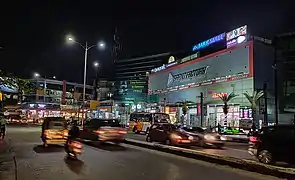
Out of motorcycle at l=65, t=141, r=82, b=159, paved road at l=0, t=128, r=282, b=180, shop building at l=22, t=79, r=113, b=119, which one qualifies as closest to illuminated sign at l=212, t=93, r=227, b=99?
shop building at l=22, t=79, r=113, b=119

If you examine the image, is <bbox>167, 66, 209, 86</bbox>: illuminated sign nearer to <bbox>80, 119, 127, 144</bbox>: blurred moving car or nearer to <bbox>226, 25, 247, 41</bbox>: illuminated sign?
<bbox>226, 25, 247, 41</bbox>: illuminated sign

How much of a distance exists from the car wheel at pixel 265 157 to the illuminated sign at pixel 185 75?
41230 millimetres

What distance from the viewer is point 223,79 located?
2012 inches

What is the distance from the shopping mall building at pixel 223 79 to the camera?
4603cm

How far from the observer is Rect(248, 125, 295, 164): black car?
47.6 ft

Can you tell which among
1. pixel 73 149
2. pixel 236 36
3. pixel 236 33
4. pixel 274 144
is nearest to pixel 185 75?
pixel 236 33

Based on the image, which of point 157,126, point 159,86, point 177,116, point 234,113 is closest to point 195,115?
point 177,116

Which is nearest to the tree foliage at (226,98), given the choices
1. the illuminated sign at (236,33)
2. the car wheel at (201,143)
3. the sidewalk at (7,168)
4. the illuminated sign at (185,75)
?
the illuminated sign at (236,33)

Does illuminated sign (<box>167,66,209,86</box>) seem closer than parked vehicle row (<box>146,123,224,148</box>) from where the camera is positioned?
Result: No

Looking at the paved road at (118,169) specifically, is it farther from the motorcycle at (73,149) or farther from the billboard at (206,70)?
the billboard at (206,70)

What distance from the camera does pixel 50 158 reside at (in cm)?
1648

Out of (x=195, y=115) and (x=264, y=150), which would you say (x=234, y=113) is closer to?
(x=195, y=115)

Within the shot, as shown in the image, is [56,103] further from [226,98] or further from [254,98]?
[254,98]

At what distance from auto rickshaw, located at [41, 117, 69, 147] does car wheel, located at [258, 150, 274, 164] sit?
1131 centimetres
